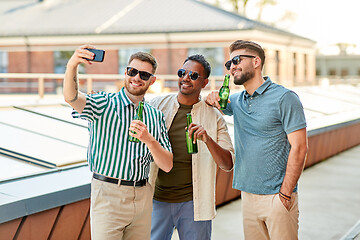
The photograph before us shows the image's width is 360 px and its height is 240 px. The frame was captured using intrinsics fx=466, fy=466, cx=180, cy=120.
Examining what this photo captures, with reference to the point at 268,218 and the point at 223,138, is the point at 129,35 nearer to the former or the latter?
the point at 223,138

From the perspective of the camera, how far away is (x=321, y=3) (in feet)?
176

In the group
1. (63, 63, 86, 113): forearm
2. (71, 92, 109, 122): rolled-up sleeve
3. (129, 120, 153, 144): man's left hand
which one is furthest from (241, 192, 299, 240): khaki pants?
(63, 63, 86, 113): forearm

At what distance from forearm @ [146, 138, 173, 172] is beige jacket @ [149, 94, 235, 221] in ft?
1.30

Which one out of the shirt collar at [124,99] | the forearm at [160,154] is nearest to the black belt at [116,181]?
the forearm at [160,154]

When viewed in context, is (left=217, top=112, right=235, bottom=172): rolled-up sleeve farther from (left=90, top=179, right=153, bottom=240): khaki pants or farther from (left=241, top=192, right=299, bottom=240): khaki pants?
(left=90, top=179, right=153, bottom=240): khaki pants

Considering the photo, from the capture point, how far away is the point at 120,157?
8.25 feet

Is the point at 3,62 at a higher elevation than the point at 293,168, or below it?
higher

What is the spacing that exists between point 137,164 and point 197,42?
21.1m

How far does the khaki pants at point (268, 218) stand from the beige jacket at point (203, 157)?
0.24 metres

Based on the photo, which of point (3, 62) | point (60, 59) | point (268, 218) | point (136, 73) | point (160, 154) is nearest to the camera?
point (160, 154)

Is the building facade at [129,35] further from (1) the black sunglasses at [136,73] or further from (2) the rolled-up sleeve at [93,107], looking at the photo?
(2) the rolled-up sleeve at [93,107]

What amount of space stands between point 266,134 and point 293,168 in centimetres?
26

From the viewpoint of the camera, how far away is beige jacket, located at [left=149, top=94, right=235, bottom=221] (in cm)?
293

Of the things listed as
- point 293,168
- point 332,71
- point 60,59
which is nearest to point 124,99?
point 293,168
